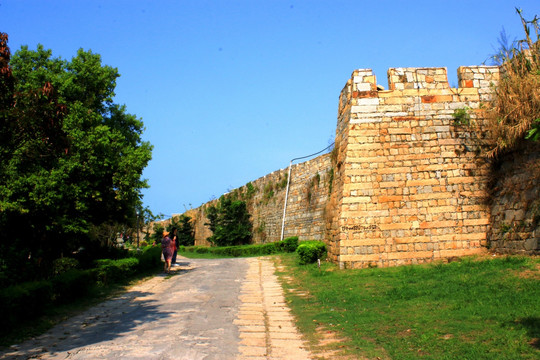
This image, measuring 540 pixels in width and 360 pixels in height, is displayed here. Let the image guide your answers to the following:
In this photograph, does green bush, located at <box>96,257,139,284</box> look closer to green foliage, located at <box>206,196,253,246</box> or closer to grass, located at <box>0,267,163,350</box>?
grass, located at <box>0,267,163,350</box>

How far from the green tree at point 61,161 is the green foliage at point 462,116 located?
8932 millimetres

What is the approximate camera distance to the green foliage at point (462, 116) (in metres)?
10.5

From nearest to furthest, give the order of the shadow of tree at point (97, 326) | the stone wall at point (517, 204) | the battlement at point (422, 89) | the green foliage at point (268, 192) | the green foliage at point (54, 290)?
1. the shadow of tree at point (97, 326)
2. the green foliage at point (54, 290)
3. the stone wall at point (517, 204)
4. the battlement at point (422, 89)
5. the green foliage at point (268, 192)

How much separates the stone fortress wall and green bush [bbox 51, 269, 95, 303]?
19.2 ft

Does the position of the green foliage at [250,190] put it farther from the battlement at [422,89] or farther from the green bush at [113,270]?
the battlement at [422,89]

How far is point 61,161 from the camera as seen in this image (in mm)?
11977

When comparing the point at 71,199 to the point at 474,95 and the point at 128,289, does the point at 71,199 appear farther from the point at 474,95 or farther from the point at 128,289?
the point at 474,95

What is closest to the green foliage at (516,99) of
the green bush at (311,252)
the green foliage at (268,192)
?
the green bush at (311,252)

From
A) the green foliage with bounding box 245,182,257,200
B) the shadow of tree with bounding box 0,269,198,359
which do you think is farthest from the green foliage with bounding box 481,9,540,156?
the green foliage with bounding box 245,182,257,200

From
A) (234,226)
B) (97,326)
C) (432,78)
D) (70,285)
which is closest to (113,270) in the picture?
(70,285)

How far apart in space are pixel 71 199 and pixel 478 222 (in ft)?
37.2

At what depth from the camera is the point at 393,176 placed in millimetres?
10438

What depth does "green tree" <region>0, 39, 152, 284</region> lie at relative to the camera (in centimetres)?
632

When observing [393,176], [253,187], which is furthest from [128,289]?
[253,187]
